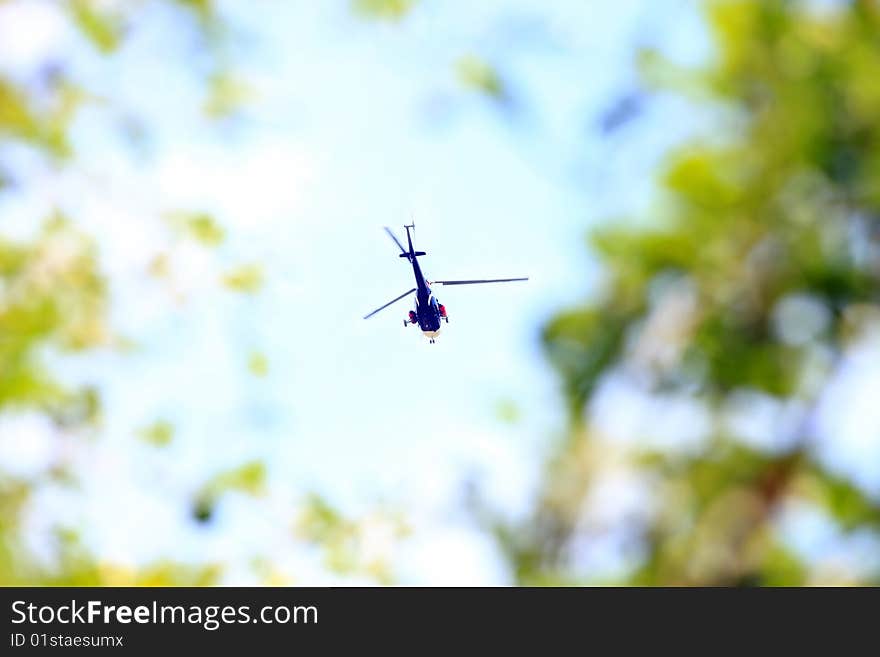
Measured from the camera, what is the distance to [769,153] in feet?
7.28

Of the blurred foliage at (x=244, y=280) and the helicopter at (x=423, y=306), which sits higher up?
the blurred foliage at (x=244, y=280)

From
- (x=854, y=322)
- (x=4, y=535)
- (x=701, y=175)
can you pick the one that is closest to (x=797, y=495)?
(x=854, y=322)

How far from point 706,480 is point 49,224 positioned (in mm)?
5204

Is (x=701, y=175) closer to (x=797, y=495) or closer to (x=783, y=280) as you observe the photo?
(x=783, y=280)

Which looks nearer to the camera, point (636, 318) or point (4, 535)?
point (636, 318)

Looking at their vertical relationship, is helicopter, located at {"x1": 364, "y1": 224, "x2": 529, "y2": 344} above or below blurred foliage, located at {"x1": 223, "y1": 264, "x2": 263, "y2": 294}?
below
